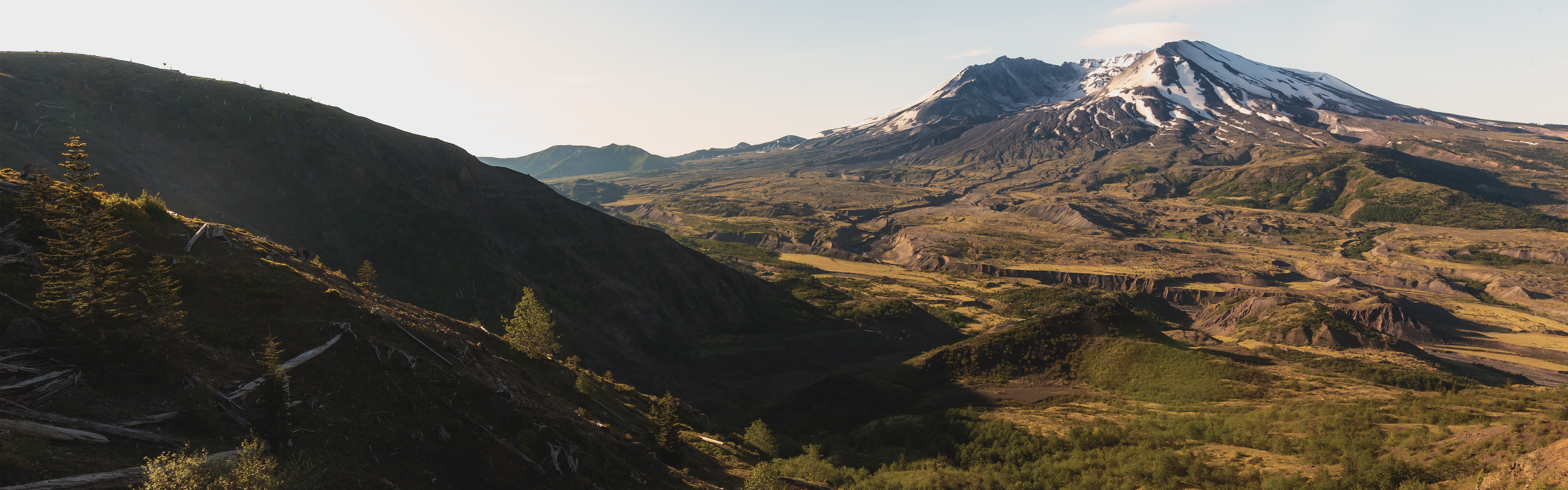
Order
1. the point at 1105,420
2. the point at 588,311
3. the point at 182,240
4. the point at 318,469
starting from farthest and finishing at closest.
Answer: the point at 588,311 < the point at 1105,420 < the point at 182,240 < the point at 318,469

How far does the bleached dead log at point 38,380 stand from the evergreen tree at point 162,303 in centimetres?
270

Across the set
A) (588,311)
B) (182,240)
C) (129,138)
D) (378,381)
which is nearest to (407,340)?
(378,381)

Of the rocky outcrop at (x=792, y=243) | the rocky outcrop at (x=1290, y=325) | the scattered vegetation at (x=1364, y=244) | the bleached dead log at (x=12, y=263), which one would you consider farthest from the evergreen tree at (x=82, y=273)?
the scattered vegetation at (x=1364, y=244)

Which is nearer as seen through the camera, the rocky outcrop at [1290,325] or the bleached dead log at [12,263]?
the bleached dead log at [12,263]

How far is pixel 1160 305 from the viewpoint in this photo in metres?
123

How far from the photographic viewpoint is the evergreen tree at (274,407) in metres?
17.8

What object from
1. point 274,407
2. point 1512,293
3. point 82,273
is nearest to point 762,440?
point 274,407

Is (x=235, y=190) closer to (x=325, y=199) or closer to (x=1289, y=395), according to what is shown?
(x=325, y=199)

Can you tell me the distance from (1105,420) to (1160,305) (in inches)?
4054

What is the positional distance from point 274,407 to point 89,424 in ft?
12.3

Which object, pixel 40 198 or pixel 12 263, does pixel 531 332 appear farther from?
pixel 40 198

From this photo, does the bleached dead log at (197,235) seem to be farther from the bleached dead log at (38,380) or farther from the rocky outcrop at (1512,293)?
the rocky outcrop at (1512,293)

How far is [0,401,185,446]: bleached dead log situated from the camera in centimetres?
1522

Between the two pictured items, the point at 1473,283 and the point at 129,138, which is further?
the point at 1473,283
